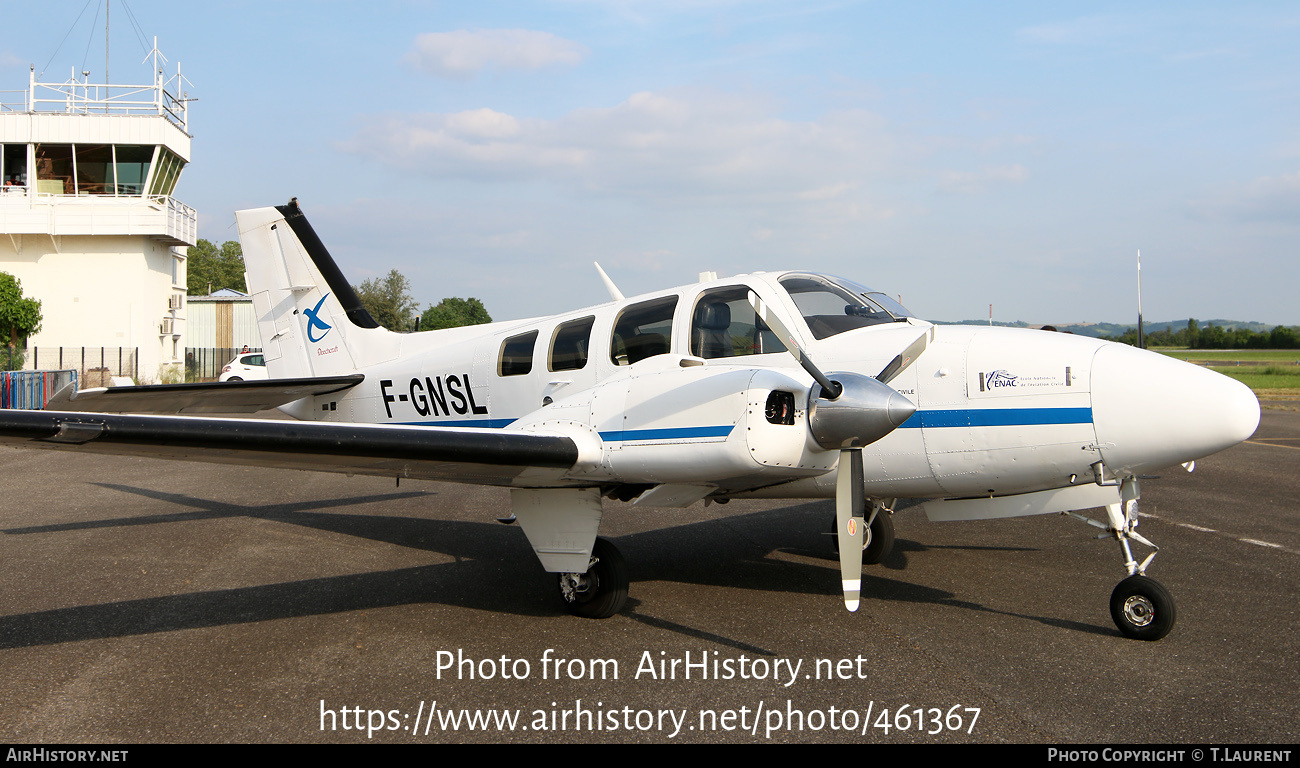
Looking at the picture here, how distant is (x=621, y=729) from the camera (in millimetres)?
4199

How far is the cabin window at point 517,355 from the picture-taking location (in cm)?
734

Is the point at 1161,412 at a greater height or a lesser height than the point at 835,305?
lesser

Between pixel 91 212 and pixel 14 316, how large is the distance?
16.6 feet

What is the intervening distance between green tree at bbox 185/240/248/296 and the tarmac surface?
295ft

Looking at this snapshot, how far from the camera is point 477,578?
7191mm

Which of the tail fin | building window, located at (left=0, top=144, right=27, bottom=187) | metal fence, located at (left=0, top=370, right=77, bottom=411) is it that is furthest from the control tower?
the tail fin

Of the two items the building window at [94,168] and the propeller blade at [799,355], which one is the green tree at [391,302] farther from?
the propeller blade at [799,355]

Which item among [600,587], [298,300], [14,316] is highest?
[14,316]

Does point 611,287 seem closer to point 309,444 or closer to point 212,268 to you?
point 309,444

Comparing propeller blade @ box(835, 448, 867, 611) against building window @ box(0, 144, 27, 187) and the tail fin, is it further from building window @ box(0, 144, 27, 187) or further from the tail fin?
building window @ box(0, 144, 27, 187)

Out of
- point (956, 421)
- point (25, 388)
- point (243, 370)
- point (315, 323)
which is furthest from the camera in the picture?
point (243, 370)

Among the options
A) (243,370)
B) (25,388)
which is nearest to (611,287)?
(25,388)

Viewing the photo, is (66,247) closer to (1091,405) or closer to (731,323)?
(731,323)

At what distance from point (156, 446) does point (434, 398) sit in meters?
3.58
